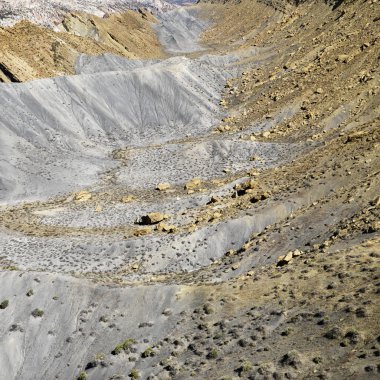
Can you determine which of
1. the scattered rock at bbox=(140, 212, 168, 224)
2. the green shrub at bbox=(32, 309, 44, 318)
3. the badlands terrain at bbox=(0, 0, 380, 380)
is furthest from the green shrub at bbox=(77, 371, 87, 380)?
the scattered rock at bbox=(140, 212, 168, 224)

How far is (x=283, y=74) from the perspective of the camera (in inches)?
2224

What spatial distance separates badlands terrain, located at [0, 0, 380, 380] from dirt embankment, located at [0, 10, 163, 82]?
15.9 inches

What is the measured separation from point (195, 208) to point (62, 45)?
43832 millimetres

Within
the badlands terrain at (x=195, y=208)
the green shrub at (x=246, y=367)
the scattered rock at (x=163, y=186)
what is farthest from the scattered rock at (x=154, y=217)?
the green shrub at (x=246, y=367)

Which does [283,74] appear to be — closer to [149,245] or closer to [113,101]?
[113,101]

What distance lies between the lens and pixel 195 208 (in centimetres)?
3291

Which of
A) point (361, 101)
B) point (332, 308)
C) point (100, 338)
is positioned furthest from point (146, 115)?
point (332, 308)

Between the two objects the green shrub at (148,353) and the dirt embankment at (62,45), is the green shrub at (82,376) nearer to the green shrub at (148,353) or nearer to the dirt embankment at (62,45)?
the green shrub at (148,353)

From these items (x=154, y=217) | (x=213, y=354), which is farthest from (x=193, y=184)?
(x=213, y=354)

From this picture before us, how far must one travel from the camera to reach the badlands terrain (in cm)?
1700

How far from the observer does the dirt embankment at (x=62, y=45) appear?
54.0 m

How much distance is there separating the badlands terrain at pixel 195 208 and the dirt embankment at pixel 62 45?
41 cm

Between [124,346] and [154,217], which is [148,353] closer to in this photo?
[124,346]

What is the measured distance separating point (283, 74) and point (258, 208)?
31.9 meters
